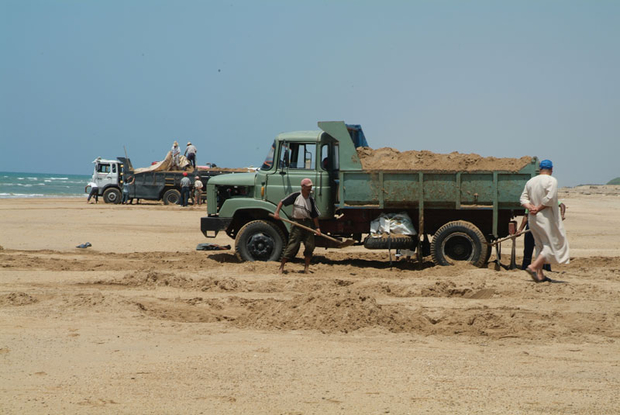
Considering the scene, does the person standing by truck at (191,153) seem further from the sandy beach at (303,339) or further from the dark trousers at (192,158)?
the sandy beach at (303,339)

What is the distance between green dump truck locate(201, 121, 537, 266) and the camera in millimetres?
12062

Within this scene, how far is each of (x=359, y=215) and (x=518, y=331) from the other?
559 centimetres

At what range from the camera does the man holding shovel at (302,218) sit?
11.8 metres

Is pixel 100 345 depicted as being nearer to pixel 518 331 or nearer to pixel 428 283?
pixel 518 331

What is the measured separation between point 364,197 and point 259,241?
6.92 feet

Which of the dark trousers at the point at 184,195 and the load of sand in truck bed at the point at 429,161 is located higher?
the load of sand in truck bed at the point at 429,161

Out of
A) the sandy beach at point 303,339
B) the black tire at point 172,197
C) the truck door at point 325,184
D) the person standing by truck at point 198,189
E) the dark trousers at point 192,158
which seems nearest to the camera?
the sandy beach at point 303,339

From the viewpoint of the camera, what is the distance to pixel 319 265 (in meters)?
12.9

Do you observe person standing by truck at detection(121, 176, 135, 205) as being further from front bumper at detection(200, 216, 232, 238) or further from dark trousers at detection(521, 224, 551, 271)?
dark trousers at detection(521, 224, 551, 271)

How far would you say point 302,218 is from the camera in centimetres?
1182

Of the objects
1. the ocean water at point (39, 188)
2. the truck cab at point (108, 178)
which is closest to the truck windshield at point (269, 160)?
the truck cab at point (108, 178)

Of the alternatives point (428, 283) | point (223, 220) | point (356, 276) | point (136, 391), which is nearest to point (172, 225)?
point (223, 220)

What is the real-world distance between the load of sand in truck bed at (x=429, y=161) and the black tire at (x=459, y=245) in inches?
40.5

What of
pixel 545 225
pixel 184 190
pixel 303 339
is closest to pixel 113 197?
pixel 184 190
